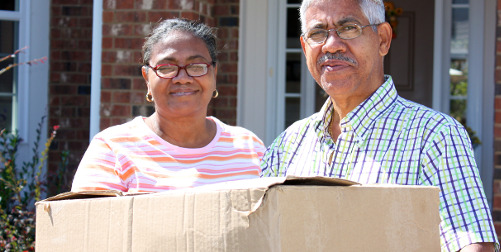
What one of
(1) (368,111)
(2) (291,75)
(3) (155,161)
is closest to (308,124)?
(1) (368,111)

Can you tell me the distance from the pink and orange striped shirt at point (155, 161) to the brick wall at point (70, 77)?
3358mm

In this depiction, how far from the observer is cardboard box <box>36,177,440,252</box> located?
54.1 inches

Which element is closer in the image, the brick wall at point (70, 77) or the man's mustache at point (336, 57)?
the man's mustache at point (336, 57)

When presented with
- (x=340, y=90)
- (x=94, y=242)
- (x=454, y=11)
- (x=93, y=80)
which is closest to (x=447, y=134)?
(x=340, y=90)

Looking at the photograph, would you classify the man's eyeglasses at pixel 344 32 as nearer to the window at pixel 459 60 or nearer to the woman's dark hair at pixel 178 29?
the woman's dark hair at pixel 178 29

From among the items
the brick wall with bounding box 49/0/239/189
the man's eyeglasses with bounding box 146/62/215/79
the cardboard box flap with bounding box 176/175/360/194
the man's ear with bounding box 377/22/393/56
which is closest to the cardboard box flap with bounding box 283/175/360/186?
the cardboard box flap with bounding box 176/175/360/194

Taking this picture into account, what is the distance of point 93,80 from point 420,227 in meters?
3.63

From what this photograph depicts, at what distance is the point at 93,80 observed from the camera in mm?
4738

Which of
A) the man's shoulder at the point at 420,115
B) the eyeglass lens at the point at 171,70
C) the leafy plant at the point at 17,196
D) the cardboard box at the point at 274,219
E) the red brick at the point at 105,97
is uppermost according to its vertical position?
the eyeglass lens at the point at 171,70

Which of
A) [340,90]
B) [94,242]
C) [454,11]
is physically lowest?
[94,242]

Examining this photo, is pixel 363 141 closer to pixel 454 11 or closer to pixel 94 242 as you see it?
pixel 94 242

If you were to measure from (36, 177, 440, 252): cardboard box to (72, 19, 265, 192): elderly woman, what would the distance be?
915mm

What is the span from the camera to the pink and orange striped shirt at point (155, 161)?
2.39m

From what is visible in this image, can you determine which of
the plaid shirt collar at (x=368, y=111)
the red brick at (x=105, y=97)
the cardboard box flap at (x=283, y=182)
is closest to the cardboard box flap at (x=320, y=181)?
the cardboard box flap at (x=283, y=182)
